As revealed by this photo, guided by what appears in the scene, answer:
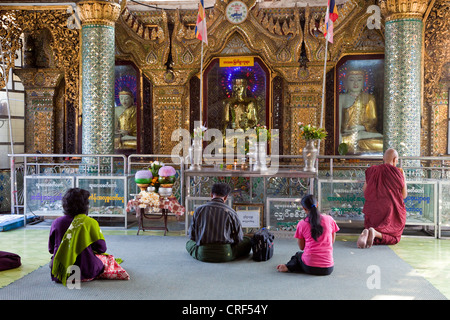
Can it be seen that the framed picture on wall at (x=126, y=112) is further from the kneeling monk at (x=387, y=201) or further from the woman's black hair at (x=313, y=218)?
the woman's black hair at (x=313, y=218)

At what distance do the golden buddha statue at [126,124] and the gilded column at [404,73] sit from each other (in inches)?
244

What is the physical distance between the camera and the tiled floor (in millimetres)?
5313

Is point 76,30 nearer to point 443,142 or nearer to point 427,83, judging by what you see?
point 427,83

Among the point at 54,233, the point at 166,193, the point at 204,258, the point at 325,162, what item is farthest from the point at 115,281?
the point at 325,162

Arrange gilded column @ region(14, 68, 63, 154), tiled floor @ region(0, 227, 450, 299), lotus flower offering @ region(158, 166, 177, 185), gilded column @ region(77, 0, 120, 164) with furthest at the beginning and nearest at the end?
gilded column @ region(14, 68, 63, 154)
gilded column @ region(77, 0, 120, 164)
lotus flower offering @ region(158, 166, 177, 185)
tiled floor @ region(0, 227, 450, 299)

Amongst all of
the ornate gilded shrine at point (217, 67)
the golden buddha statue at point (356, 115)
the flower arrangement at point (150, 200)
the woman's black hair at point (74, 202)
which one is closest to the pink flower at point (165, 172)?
the flower arrangement at point (150, 200)

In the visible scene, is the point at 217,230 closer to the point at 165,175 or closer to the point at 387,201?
the point at 165,175

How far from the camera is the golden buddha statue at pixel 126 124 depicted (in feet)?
38.6

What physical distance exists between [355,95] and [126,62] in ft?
18.9

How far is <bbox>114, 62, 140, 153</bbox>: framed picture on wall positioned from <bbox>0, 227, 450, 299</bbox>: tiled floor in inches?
152

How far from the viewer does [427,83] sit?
33.7 feet

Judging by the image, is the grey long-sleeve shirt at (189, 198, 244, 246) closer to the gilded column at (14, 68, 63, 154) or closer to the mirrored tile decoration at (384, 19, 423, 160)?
the mirrored tile decoration at (384, 19, 423, 160)

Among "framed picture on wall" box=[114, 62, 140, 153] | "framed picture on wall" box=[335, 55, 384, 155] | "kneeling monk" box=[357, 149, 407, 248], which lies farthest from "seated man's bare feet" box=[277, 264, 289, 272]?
"framed picture on wall" box=[114, 62, 140, 153]

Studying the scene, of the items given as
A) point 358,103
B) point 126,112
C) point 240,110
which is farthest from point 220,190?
point 126,112
